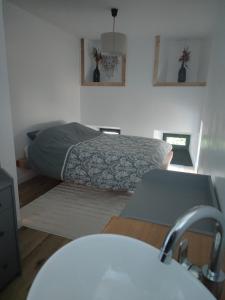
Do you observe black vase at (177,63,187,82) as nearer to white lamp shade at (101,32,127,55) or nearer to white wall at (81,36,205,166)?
white wall at (81,36,205,166)

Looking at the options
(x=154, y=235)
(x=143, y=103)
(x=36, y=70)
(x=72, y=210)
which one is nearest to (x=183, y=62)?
(x=143, y=103)

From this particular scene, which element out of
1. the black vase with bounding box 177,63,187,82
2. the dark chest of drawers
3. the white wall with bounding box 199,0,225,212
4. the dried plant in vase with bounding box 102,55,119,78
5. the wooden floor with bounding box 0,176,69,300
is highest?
the dried plant in vase with bounding box 102,55,119,78

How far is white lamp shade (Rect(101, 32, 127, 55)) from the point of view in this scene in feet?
9.27

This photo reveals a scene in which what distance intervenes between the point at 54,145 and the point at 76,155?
37 cm

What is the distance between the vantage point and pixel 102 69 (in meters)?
4.54

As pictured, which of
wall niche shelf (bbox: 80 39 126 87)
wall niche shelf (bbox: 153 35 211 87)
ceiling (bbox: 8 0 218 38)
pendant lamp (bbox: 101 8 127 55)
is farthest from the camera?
wall niche shelf (bbox: 80 39 126 87)

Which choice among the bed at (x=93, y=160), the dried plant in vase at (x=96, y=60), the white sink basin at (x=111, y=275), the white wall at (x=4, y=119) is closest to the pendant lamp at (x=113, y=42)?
the bed at (x=93, y=160)


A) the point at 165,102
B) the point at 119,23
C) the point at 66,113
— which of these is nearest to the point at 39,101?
the point at 66,113

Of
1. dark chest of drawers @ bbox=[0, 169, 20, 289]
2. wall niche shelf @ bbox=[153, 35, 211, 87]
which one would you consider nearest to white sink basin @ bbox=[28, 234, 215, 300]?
dark chest of drawers @ bbox=[0, 169, 20, 289]

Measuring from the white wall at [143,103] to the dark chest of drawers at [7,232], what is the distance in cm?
327

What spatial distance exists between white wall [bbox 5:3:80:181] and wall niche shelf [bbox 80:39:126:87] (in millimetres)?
215

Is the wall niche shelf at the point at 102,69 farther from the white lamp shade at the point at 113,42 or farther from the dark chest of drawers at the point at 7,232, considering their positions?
the dark chest of drawers at the point at 7,232

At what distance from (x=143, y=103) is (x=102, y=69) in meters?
1.16

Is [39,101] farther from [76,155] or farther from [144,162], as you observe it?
[144,162]
